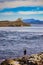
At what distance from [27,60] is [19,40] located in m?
0.31

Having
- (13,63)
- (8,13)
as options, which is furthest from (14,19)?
(13,63)

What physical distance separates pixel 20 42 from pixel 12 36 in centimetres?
14

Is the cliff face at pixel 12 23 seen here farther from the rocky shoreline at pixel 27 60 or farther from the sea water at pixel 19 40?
the rocky shoreline at pixel 27 60

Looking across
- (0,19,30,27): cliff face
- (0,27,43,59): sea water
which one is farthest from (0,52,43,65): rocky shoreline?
(0,19,30,27): cliff face

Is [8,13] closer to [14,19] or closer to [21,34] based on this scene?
[14,19]

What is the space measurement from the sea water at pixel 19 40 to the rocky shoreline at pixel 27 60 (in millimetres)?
62

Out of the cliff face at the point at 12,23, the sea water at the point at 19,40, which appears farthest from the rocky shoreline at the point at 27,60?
the cliff face at the point at 12,23

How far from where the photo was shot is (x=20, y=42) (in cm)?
236

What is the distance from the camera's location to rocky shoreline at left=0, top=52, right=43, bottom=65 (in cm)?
225

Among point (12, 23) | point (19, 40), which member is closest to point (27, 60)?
point (19, 40)

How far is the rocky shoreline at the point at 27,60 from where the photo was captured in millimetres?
2252

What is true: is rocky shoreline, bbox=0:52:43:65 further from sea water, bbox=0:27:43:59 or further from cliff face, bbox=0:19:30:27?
cliff face, bbox=0:19:30:27

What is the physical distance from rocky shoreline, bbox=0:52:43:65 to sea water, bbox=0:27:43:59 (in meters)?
0.06

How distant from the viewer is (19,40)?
7.73 ft
